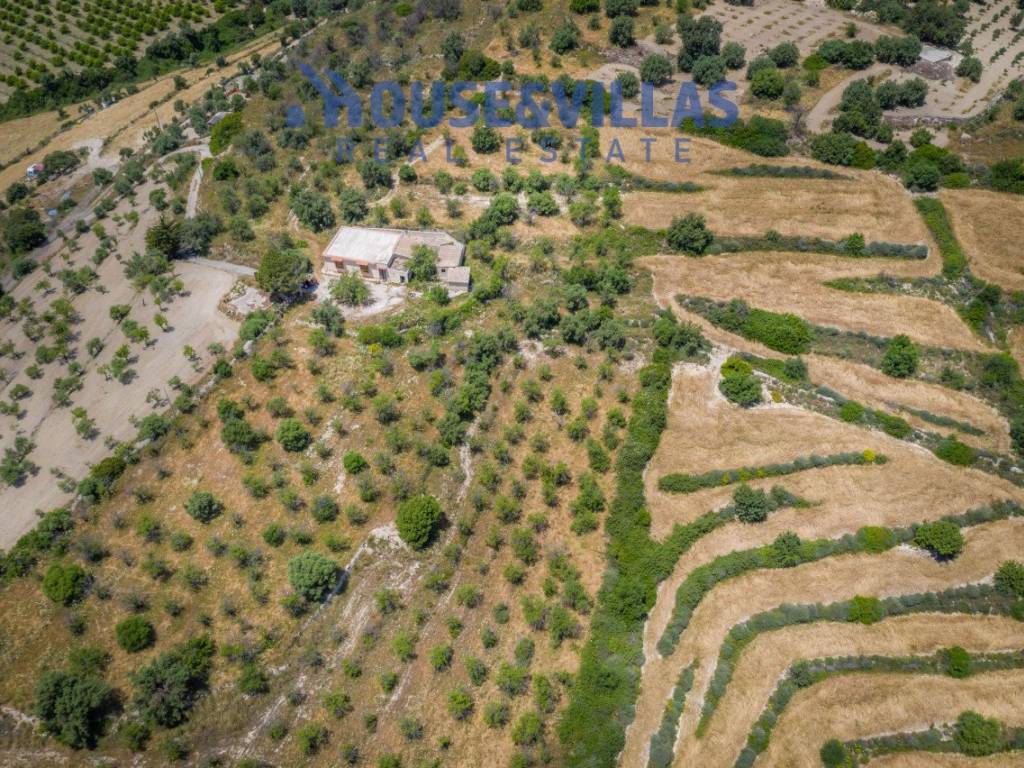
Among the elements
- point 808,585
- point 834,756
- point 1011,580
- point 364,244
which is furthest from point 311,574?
point 1011,580

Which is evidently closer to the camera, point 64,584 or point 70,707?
point 70,707

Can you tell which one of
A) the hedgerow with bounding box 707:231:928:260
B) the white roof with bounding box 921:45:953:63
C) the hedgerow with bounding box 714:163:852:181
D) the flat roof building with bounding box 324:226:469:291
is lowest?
the hedgerow with bounding box 707:231:928:260

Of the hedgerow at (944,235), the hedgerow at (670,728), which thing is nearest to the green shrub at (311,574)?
the hedgerow at (670,728)

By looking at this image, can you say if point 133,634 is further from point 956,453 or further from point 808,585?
point 956,453

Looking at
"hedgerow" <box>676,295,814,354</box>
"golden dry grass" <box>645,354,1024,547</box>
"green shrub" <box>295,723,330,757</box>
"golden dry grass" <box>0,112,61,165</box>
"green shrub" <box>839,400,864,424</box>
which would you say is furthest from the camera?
"golden dry grass" <box>0,112,61,165</box>

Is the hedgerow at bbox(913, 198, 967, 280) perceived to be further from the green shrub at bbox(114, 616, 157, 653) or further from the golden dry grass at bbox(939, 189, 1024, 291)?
the green shrub at bbox(114, 616, 157, 653)

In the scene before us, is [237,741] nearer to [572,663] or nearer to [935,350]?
[572,663]

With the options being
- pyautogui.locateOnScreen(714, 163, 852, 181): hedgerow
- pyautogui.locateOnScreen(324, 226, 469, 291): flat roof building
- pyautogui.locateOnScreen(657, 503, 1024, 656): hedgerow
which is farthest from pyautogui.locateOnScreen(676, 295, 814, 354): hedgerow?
pyautogui.locateOnScreen(324, 226, 469, 291): flat roof building
